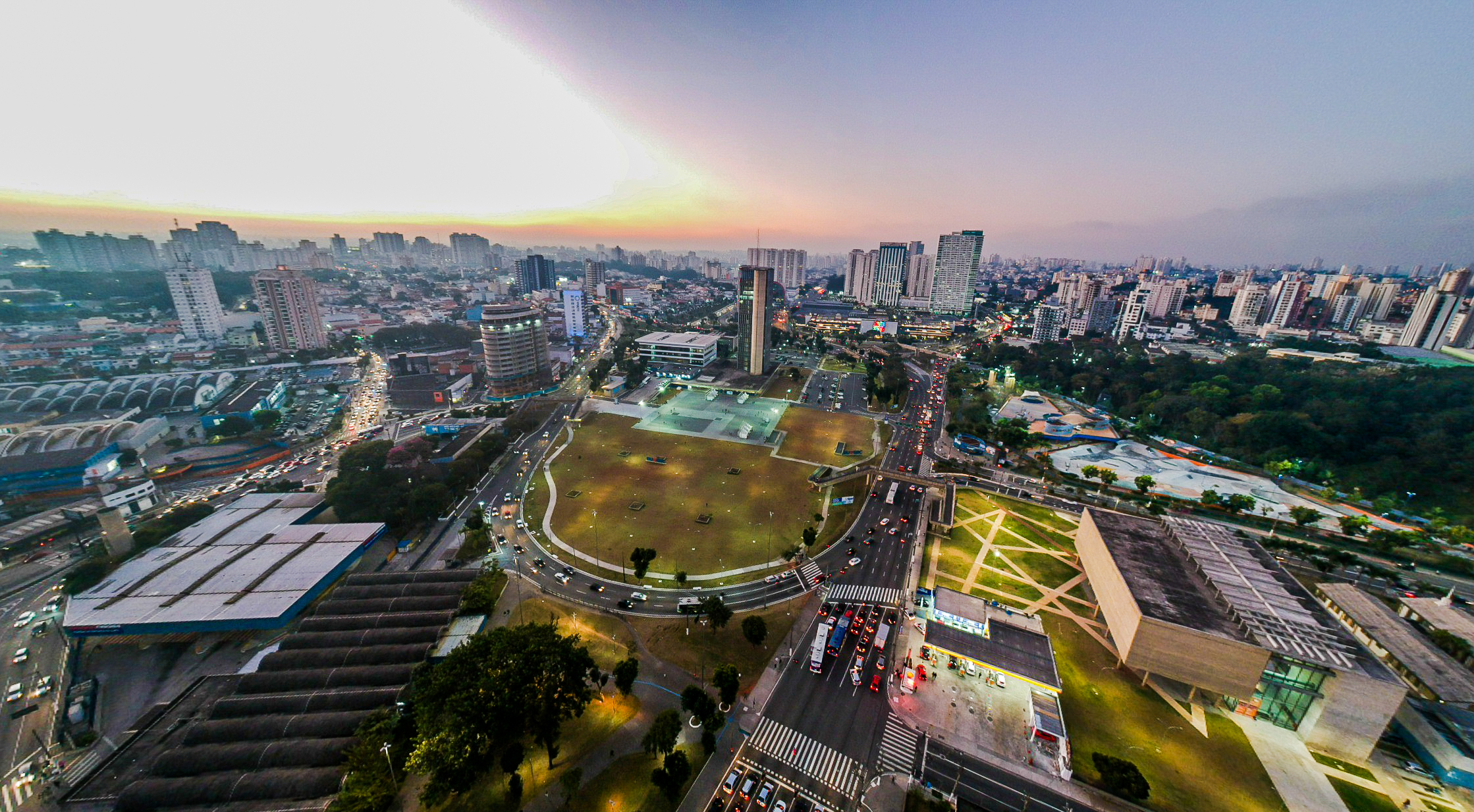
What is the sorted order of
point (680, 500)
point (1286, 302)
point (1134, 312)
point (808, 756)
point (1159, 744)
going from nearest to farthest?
point (808, 756), point (1159, 744), point (680, 500), point (1286, 302), point (1134, 312)

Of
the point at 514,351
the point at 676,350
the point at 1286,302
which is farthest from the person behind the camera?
the point at 1286,302

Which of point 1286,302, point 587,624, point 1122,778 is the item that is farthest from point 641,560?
point 1286,302

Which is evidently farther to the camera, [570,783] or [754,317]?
[754,317]

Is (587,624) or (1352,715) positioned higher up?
(1352,715)

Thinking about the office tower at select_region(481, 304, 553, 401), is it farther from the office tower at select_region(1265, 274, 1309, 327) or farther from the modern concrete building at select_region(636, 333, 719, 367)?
the office tower at select_region(1265, 274, 1309, 327)

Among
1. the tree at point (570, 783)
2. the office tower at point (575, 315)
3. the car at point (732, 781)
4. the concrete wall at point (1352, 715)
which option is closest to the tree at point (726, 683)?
the car at point (732, 781)

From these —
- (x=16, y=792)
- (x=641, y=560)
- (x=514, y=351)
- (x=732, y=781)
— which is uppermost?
(x=514, y=351)

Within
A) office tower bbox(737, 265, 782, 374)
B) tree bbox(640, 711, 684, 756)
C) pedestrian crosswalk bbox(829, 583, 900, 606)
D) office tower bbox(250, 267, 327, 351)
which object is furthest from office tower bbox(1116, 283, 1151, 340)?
office tower bbox(250, 267, 327, 351)

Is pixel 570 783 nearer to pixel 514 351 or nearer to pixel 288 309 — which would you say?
pixel 514 351
